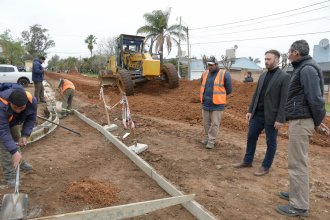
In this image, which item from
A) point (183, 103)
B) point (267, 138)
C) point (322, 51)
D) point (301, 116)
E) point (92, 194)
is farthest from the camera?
point (322, 51)

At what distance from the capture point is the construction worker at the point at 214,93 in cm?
621

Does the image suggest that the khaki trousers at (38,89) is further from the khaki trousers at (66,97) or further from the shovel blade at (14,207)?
the shovel blade at (14,207)

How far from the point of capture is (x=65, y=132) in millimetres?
8203

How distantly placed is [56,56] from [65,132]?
103 m

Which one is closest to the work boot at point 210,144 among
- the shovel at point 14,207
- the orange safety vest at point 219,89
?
the orange safety vest at point 219,89

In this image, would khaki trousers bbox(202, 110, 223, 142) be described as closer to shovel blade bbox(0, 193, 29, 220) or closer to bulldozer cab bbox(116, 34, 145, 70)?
shovel blade bbox(0, 193, 29, 220)

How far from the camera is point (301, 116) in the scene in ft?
12.3

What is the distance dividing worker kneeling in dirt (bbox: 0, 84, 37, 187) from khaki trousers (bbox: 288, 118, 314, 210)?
312 centimetres

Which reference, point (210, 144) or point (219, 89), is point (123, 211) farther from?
point (219, 89)

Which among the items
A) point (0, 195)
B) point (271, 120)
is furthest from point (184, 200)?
point (0, 195)

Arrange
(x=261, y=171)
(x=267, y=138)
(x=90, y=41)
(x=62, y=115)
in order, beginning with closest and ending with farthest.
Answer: (x=267, y=138) < (x=261, y=171) < (x=62, y=115) < (x=90, y=41)

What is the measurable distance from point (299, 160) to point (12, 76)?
20.9 metres

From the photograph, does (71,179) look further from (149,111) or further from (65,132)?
(149,111)

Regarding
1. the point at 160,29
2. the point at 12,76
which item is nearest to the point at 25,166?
the point at 12,76
